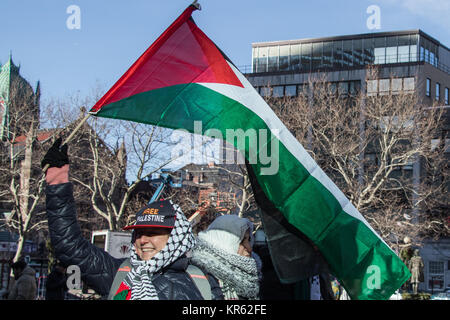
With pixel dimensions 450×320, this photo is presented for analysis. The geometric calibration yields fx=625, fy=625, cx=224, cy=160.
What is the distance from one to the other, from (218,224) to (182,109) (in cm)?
101

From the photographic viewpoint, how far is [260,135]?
4199 millimetres

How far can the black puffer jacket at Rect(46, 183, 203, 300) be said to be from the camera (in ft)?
10.1

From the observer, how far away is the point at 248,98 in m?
4.38

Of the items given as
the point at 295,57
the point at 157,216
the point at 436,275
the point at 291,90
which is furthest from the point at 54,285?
the point at 295,57

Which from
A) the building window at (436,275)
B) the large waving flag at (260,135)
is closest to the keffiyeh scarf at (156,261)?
the large waving flag at (260,135)

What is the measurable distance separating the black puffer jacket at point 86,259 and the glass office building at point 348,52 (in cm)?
4365

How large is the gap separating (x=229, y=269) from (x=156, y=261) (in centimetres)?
66

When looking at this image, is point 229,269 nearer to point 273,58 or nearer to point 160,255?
point 160,255

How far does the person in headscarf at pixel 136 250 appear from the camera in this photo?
3.08 meters

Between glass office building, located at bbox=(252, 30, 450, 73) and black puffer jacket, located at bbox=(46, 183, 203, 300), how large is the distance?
43648 mm

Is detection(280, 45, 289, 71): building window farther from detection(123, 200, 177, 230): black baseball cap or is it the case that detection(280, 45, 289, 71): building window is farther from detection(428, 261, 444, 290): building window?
detection(123, 200, 177, 230): black baseball cap

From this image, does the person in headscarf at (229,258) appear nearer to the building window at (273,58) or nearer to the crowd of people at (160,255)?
the crowd of people at (160,255)

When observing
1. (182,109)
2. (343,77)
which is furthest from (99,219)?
(182,109)
